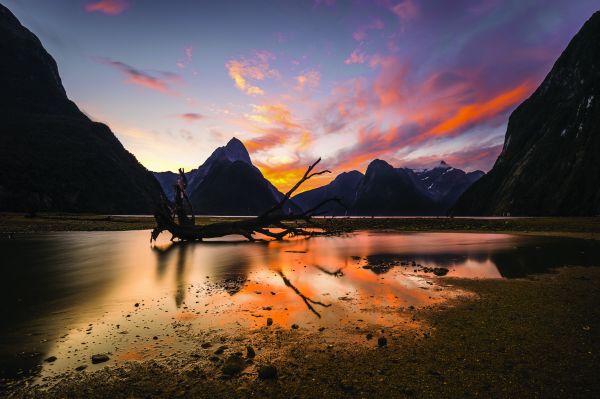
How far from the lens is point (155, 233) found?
3028cm

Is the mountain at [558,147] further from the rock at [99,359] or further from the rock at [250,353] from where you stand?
the rock at [99,359]

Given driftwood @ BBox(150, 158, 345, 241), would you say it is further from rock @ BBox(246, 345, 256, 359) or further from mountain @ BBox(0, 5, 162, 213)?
mountain @ BBox(0, 5, 162, 213)

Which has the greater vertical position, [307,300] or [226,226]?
[226,226]

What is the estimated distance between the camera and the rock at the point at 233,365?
5.51 meters

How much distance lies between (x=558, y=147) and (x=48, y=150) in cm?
→ 20732

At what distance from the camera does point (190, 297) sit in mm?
11055

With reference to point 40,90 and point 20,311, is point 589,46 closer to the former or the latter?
point 20,311

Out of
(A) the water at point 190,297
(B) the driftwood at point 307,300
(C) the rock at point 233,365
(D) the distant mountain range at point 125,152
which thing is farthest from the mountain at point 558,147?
(C) the rock at point 233,365

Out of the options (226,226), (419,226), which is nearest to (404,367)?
(226,226)

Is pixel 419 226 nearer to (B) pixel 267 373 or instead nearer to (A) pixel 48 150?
(B) pixel 267 373

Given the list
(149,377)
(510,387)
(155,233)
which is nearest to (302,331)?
(149,377)

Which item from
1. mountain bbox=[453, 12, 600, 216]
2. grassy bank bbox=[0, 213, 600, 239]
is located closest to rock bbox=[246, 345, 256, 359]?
grassy bank bbox=[0, 213, 600, 239]

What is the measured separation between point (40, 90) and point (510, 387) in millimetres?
221105

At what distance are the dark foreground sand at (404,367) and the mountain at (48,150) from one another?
278 feet
